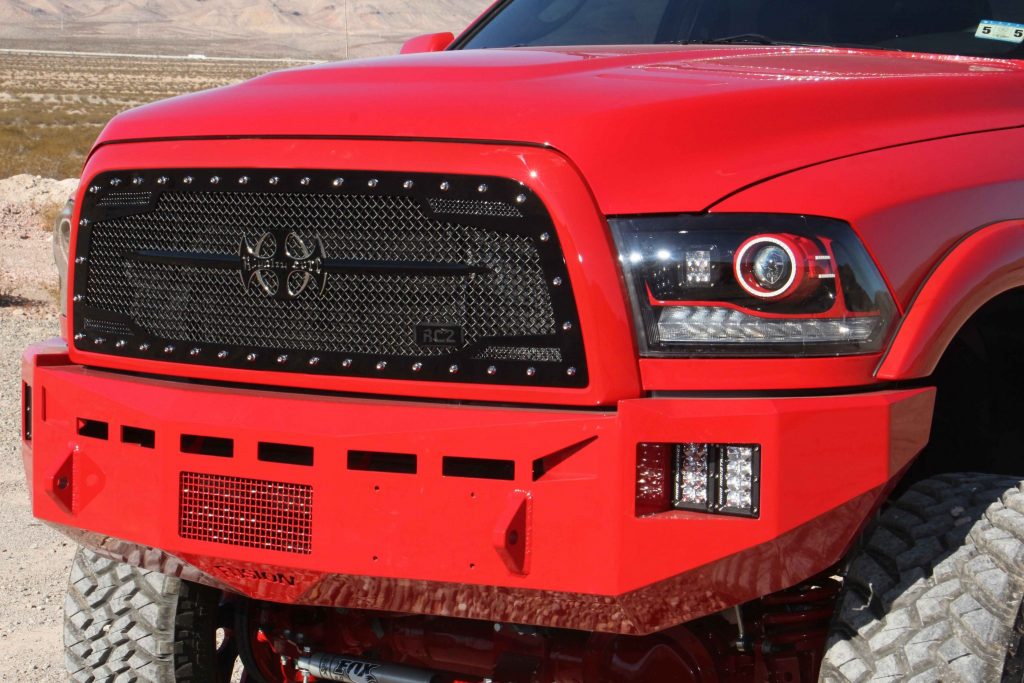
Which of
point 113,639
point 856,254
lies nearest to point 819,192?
point 856,254

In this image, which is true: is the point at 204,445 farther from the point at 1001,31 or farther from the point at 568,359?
the point at 1001,31

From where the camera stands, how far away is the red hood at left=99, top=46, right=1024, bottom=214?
2539 mm

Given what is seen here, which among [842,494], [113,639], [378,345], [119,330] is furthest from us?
[113,639]

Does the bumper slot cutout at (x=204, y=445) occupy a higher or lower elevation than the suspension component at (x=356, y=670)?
higher

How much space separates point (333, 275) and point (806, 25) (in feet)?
5.73

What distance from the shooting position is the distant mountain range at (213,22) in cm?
11155

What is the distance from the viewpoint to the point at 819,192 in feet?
8.26

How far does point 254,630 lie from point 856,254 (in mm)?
1859

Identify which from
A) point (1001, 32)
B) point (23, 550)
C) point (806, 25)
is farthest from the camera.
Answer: point (23, 550)

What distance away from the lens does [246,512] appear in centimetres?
272

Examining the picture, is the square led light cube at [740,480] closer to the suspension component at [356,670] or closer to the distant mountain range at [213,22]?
the suspension component at [356,670]

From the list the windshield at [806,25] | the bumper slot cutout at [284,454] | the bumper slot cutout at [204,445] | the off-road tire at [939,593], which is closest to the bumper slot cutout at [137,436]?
the bumper slot cutout at [204,445]

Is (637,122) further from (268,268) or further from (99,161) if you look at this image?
(99,161)

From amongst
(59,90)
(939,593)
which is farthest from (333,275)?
(59,90)
